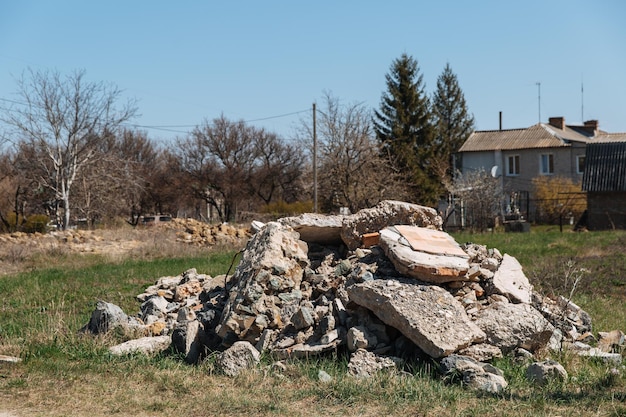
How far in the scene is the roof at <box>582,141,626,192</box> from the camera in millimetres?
36594

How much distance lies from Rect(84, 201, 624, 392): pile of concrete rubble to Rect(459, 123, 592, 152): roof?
44.0m

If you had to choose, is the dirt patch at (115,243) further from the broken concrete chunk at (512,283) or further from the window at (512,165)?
the window at (512,165)

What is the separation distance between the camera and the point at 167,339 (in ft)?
28.6

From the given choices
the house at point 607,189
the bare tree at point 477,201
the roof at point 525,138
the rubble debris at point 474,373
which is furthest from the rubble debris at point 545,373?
the roof at point 525,138

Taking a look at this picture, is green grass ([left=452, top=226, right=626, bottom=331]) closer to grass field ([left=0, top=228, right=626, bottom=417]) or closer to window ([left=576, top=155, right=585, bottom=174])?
grass field ([left=0, top=228, right=626, bottom=417])

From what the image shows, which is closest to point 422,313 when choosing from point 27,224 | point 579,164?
point 27,224

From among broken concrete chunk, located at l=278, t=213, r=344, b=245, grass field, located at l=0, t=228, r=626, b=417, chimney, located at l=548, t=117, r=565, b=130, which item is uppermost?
chimney, located at l=548, t=117, r=565, b=130

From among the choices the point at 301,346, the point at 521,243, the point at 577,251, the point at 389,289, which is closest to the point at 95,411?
the point at 301,346

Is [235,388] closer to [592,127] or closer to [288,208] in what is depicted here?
[288,208]

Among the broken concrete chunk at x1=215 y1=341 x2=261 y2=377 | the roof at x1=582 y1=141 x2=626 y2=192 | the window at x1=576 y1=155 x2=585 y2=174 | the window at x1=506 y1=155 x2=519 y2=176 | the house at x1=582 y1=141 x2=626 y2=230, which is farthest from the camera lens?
the window at x1=506 y1=155 x2=519 y2=176

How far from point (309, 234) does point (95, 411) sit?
4.58m

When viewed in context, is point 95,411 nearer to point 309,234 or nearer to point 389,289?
point 389,289

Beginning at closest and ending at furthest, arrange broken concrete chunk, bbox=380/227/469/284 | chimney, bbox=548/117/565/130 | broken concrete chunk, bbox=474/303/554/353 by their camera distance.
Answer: broken concrete chunk, bbox=474/303/554/353, broken concrete chunk, bbox=380/227/469/284, chimney, bbox=548/117/565/130

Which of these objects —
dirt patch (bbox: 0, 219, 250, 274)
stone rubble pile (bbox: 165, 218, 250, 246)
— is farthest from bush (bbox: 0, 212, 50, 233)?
stone rubble pile (bbox: 165, 218, 250, 246)
